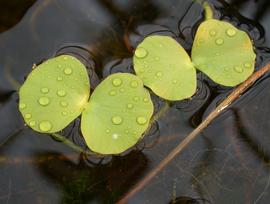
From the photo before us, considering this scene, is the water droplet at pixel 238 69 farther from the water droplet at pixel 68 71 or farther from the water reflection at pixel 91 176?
the water droplet at pixel 68 71

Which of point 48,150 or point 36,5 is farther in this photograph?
point 36,5

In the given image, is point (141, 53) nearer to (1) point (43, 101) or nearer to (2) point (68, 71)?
(2) point (68, 71)

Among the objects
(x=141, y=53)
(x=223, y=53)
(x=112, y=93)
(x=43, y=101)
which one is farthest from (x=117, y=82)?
(x=223, y=53)

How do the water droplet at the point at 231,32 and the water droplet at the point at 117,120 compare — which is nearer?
the water droplet at the point at 117,120

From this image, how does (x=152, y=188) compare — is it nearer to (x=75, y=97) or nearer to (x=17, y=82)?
(x=75, y=97)

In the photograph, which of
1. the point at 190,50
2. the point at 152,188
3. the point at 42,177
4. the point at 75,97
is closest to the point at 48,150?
the point at 42,177

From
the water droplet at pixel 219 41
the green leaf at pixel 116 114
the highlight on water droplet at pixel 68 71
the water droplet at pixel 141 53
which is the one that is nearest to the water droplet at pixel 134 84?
the green leaf at pixel 116 114

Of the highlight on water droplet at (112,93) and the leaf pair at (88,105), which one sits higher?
the highlight on water droplet at (112,93)
